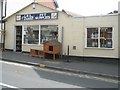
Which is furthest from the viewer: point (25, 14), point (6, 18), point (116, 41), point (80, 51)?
point (6, 18)

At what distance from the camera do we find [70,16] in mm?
20359

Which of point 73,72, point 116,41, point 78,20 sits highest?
point 78,20

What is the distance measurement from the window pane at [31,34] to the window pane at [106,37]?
5617mm

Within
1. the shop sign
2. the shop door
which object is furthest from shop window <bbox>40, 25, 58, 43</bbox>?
the shop door

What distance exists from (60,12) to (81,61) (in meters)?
4.15

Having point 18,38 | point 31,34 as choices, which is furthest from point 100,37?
point 18,38

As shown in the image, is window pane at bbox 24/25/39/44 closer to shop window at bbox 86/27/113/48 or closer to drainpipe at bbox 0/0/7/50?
drainpipe at bbox 0/0/7/50

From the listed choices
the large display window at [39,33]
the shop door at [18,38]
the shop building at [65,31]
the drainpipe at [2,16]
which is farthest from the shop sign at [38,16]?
the drainpipe at [2,16]

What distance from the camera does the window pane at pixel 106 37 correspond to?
19.0m

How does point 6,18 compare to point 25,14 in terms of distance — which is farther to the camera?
point 6,18

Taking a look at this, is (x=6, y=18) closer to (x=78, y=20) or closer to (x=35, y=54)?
(x=35, y=54)

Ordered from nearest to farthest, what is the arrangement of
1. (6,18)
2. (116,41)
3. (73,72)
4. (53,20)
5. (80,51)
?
1. (73,72)
2. (116,41)
3. (80,51)
4. (53,20)
5. (6,18)

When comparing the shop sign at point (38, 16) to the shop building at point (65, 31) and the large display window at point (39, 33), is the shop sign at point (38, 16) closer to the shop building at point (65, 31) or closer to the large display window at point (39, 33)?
the shop building at point (65, 31)

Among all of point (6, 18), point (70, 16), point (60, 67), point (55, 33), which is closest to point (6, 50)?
point (6, 18)
